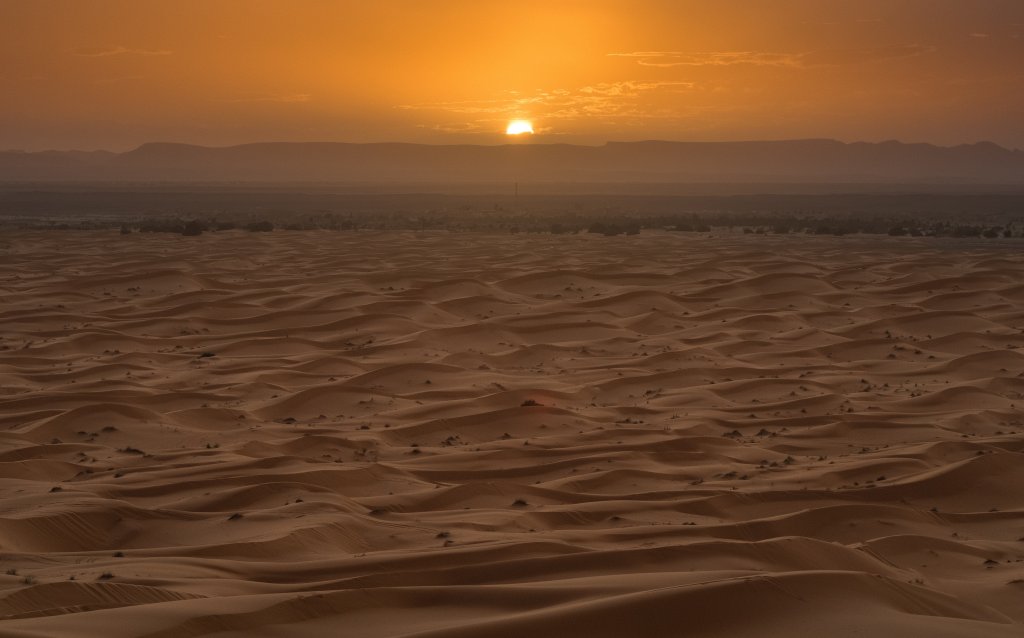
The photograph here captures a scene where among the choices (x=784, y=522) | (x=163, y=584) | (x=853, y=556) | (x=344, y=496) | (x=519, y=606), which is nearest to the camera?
(x=519, y=606)

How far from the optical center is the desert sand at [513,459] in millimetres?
3590

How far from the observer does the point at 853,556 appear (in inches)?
168

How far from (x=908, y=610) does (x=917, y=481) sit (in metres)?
2.35

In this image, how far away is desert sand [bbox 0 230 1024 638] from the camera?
3590mm

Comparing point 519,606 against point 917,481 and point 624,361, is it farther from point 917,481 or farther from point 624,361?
point 624,361

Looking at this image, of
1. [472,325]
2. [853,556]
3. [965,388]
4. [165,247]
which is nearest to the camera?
[853,556]

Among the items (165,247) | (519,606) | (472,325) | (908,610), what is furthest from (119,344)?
(165,247)

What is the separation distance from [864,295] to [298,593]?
12251mm

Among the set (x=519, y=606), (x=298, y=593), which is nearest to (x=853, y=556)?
(x=519, y=606)

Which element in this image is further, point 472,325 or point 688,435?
point 472,325

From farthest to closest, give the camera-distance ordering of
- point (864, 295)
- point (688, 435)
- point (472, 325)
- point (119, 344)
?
point (864, 295), point (472, 325), point (119, 344), point (688, 435)

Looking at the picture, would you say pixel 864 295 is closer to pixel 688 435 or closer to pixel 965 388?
pixel 965 388

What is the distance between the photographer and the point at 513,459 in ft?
21.4

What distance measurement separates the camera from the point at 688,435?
7.03 meters
